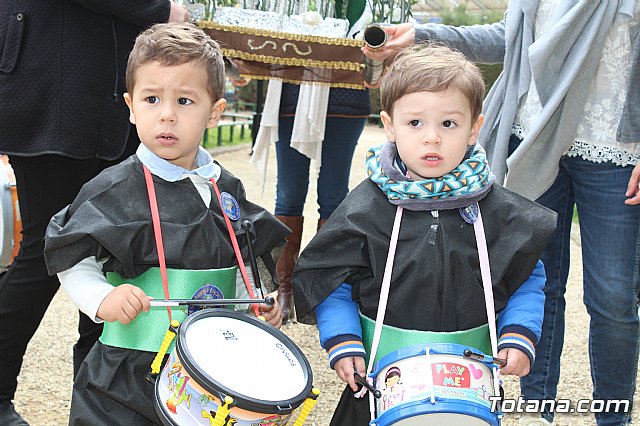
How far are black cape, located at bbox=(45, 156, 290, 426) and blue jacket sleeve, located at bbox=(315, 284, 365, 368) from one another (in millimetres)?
321

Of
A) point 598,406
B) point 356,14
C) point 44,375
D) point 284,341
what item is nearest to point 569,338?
point 598,406

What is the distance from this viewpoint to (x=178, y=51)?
7.76 feet

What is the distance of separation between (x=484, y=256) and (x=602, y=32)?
1.03 metres

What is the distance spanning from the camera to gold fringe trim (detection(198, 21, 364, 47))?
11.2ft

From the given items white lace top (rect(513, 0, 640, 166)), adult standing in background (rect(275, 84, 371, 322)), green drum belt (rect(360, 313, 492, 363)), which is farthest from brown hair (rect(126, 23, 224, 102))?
adult standing in background (rect(275, 84, 371, 322))

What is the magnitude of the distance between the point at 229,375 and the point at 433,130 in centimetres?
88

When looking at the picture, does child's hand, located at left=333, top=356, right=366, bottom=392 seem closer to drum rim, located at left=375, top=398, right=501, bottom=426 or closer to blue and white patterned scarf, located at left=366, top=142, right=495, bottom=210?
drum rim, located at left=375, top=398, right=501, bottom=426

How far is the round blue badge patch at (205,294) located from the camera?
2.26 meters

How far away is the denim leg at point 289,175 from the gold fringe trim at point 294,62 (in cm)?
93

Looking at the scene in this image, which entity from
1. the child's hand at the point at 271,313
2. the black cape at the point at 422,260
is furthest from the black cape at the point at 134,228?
the black cape at the point at 422,260

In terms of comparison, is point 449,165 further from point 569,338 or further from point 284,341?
point 569,338

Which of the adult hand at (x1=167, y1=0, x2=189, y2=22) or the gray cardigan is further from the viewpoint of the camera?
the adult hand at (x1=167, y1=0, x2=189, y2=22)

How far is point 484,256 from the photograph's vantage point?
87.7 inches

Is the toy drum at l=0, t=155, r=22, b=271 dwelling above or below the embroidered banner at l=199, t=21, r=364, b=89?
below
